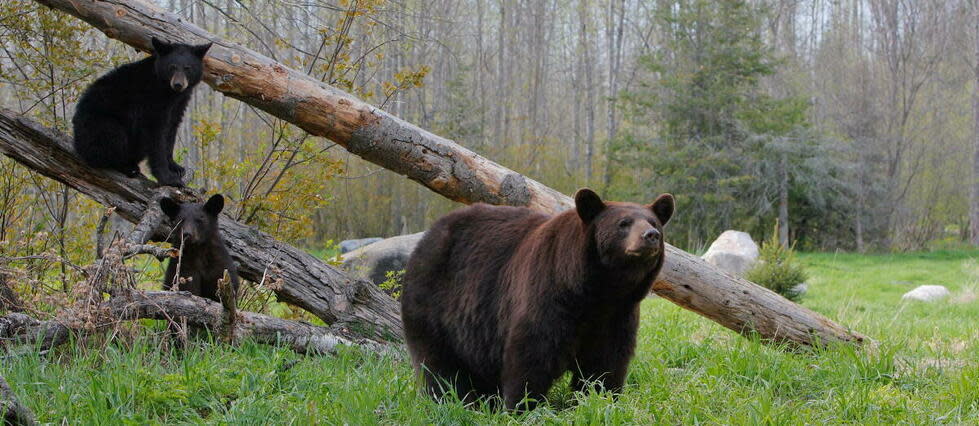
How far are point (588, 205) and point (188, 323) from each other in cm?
287

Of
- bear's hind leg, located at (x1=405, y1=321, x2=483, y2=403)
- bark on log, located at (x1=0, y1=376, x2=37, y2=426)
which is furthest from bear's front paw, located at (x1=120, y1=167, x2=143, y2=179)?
bark on log, located at (x1=0, y1=376, x2=37, y2=426)

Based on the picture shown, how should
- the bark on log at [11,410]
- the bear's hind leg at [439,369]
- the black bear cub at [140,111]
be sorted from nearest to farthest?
the bark on log at [11,410]
the bear's hind leg at [439,369]
the black bear cub at [140,111]

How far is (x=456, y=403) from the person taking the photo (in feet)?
14.5

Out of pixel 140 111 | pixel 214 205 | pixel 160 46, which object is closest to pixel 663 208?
pixel 214 205

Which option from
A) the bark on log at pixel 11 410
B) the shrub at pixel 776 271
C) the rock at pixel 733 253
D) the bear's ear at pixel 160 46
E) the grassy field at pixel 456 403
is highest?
the bear's ear at pixel 160 46

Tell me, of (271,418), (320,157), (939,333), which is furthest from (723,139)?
(271,418)

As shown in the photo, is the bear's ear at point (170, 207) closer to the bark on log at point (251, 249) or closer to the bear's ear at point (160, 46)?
the bark on log at point (251, 249)

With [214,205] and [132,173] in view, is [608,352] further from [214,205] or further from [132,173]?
[132,173]

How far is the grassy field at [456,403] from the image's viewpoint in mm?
4047

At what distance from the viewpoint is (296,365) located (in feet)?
17.1

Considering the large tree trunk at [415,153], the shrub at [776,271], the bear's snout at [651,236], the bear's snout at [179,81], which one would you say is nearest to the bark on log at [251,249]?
the bear's snout at [179,81]

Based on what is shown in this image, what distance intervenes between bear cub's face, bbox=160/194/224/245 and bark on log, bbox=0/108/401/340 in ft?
0.79

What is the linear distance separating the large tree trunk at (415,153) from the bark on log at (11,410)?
3.03 metres

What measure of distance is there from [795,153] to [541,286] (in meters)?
21.4
